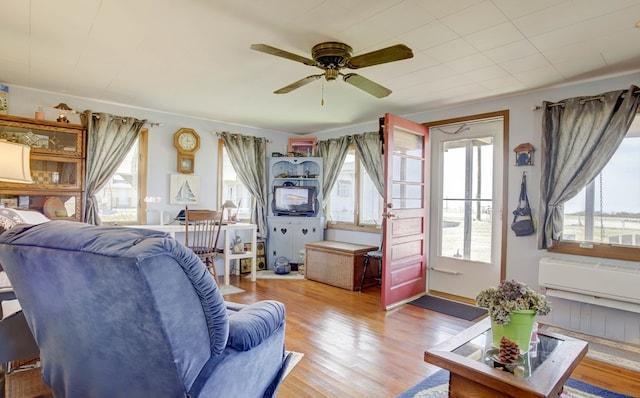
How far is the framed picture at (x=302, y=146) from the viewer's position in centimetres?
568

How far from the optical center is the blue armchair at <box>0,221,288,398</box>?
1122 mm

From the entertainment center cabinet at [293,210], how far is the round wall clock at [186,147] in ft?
4.03

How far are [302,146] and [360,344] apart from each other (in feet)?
11.8

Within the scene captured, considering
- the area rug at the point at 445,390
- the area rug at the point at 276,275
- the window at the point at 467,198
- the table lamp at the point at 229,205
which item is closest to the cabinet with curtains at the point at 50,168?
the table lamp at the point at 229,205

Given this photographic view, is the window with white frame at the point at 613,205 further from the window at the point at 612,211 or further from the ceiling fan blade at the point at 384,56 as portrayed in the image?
the ceiling fan blade at the point at 384,56

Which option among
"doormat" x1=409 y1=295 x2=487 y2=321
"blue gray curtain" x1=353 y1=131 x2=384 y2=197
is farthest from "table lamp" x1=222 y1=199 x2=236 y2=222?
"doormat" x1=409 y1=295 x2=487 y2=321

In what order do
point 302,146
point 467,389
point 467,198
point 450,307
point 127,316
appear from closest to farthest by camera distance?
point 127,316
point 467,389
point 450,307
point 467,198
point 302,146

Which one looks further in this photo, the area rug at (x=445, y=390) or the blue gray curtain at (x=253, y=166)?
the blue gray curtain at (x=253, y=166)

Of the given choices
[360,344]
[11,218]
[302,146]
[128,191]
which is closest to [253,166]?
[302,146]

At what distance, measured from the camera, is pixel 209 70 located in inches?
123

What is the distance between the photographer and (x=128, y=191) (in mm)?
4535

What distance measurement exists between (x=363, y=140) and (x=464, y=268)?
221 cm

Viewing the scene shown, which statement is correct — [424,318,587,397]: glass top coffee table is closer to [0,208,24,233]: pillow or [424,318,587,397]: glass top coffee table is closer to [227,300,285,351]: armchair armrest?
[227,300,285,351]: armchair armrest

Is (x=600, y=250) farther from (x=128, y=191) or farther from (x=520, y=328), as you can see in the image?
(x=128, y=191)
